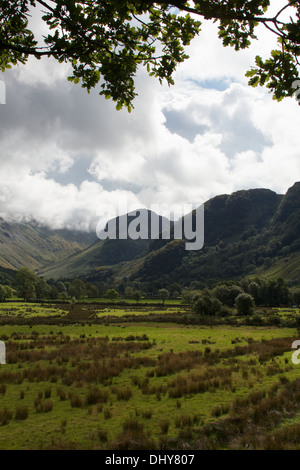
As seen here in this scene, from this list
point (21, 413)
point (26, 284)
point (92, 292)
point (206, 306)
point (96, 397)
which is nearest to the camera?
point (21, 413)

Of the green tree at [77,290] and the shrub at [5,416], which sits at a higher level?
the shrub at [5,416]

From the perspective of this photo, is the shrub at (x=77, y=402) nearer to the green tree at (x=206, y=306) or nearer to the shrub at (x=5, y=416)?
the shrub at (x=5, y=416)

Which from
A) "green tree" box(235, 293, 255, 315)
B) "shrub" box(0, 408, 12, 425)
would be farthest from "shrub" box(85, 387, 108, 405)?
"green tree" box(235, 293, 255, 315)

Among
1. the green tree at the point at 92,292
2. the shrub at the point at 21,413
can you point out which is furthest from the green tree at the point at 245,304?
the green tree at the point at 92,292

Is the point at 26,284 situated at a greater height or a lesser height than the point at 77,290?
greater

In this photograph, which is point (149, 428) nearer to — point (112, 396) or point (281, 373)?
point (112, 396)

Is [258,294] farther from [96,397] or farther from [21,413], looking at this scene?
[21,413]

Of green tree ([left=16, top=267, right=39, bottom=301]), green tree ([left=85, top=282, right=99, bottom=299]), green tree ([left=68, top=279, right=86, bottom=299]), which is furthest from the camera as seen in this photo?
green tree ([left=85, top=282, right=99, bottom=299])

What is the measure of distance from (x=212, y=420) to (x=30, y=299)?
425 ft

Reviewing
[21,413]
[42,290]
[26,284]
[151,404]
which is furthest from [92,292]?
[21,413]

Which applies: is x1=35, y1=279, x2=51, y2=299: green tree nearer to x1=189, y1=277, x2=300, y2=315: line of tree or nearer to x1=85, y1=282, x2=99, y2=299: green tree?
x1=85, y1=282, x2=99, y2=299: green tree

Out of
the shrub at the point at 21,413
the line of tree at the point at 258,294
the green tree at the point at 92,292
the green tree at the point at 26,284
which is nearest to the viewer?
the shrub at the point at 21,413

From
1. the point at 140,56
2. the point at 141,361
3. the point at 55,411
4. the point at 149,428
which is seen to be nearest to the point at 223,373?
the point at 141,361

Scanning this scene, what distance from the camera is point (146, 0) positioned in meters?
4.94
